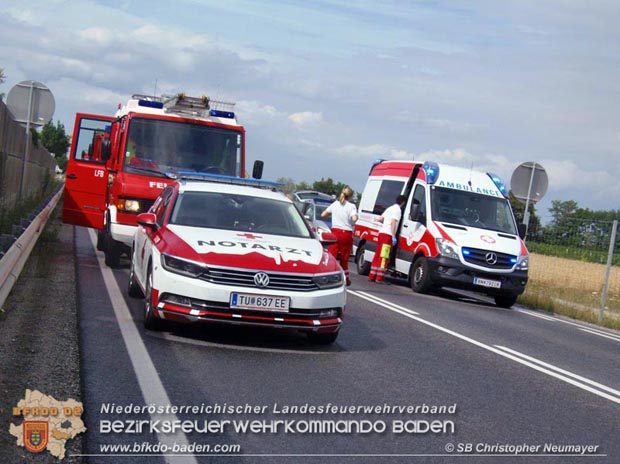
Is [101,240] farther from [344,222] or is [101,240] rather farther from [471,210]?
[471,210]

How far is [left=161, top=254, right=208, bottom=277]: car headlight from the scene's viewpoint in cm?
938

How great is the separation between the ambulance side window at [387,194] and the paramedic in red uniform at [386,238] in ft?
2.34

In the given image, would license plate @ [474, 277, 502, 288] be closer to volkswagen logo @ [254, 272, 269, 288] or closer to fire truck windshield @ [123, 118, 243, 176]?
fire truck windshield @ [123, 118, 243, 176]

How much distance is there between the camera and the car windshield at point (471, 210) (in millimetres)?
19547

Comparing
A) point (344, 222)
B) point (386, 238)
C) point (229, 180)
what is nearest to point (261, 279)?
point (229, 180)

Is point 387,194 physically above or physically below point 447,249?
above

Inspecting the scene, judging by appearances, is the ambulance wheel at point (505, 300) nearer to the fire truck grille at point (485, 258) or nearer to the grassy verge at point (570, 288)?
the fire truck grille at point (485, 258)

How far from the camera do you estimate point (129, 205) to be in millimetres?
15391

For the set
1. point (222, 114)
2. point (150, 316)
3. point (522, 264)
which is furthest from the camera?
point (522, 264)

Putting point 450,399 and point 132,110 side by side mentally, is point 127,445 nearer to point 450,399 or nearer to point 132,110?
point 450,399

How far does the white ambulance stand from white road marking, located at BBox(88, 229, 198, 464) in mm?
8057

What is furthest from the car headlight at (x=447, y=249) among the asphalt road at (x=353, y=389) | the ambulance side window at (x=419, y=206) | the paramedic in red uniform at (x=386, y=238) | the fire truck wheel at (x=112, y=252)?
the fire truck wheel at (x=112, y=252)

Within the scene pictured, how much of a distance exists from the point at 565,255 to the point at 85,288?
482 inches

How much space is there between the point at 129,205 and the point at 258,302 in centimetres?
660
